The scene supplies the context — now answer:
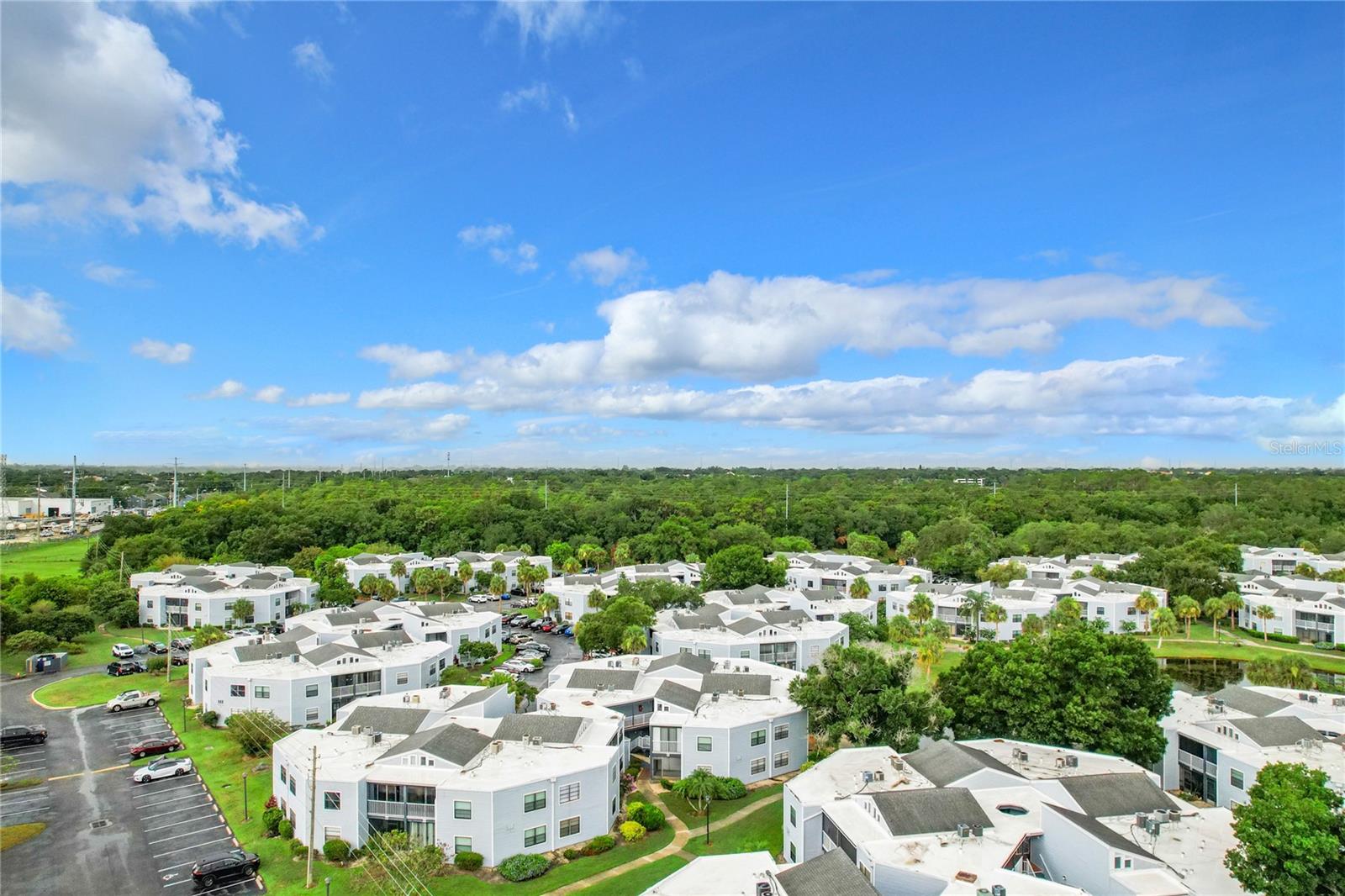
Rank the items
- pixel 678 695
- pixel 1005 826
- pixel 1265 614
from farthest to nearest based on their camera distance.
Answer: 1. pixel 1265 614
2. pixel 678 695
3. pixel 1005 826

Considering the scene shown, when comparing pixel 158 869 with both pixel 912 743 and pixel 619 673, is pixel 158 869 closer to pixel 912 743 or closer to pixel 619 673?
pixel 619 673

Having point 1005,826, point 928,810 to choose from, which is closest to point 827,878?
point 928,810

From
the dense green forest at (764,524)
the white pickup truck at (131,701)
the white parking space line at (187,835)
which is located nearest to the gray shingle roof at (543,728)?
the white parking space line at (187,835)

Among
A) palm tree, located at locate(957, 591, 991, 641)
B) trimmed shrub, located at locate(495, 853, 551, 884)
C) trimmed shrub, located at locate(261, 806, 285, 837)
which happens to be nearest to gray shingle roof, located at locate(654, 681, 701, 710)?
trimmed shrub, located at locate(495, 853, 551, 884)

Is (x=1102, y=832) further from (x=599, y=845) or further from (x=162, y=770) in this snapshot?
(x=162, y=770)

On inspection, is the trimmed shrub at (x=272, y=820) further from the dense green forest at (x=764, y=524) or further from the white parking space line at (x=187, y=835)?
the dense green forest at (x=764, y=524)
